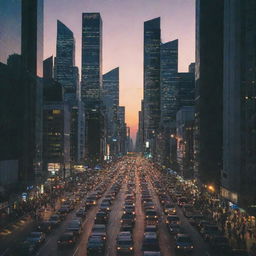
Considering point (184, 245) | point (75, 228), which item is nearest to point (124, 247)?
point (184, 245)

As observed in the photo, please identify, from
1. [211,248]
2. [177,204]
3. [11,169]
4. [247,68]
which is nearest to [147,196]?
[177,204]

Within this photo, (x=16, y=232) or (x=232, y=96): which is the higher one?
(x=232, y=96)

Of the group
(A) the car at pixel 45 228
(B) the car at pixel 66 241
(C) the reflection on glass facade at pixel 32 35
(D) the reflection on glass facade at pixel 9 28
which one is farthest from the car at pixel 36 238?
(C) the reflection on glass facade at pixel 32 35

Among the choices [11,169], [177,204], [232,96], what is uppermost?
[232,96]

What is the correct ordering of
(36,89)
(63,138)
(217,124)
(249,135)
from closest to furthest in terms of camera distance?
(249,135) < (217,124) < (36,89) < (63,138)

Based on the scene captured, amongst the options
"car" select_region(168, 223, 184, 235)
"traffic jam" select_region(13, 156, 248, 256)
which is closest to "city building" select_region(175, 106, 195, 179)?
"traffic jam" select_region(13, 156, 248, 256)

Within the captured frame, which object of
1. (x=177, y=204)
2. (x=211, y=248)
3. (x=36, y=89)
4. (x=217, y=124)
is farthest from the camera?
(x=36, y=89)

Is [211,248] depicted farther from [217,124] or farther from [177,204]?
[217,124]
